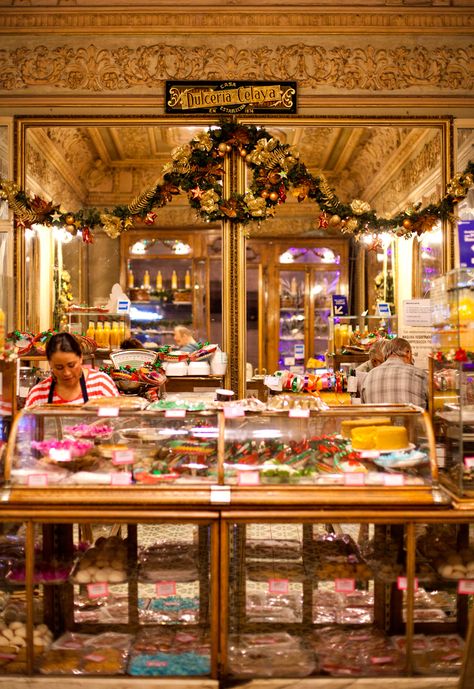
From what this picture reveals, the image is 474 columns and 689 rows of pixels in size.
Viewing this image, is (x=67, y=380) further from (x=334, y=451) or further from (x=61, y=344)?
(x=334, y=451)

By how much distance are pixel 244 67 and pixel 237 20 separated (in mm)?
386

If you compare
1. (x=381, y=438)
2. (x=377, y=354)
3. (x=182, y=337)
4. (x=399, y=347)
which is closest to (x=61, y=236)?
(x=182, y=337)

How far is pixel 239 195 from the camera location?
238 inches

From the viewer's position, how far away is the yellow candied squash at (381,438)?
3326mm

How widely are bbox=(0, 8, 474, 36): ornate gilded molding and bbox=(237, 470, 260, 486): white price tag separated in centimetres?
429

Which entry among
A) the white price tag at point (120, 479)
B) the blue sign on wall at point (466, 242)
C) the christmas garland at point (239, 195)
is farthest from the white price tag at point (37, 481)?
the blue sign on wall at point (466, 242)

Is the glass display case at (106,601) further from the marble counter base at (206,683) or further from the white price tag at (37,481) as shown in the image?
the white price tag at (37,481)

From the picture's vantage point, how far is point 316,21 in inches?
233

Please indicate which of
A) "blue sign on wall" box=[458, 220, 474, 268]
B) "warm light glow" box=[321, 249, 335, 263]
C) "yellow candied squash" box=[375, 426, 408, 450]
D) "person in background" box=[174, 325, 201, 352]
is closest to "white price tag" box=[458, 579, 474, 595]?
"yellow candied squash" box=[375, 426, 408, 450]

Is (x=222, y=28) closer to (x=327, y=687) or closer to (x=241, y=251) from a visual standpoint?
(x=241, y=251)

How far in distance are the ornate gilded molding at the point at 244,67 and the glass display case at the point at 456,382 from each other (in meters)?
3.13

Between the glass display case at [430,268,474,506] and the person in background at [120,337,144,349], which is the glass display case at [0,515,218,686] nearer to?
the glass display case at [430,268,474,506]

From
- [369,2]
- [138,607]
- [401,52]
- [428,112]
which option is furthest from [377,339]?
[138,607]

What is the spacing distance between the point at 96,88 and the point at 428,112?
2.88 meters
